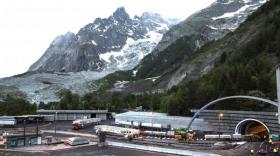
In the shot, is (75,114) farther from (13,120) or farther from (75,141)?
(75,141)

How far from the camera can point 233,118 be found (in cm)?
9456

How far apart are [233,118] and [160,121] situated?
23.5m

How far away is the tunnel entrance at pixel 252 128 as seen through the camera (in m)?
90.0

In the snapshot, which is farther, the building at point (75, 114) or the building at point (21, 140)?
the building at point (75, 114)

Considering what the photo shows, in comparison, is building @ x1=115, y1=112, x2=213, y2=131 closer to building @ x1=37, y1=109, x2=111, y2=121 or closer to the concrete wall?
the concrete wall

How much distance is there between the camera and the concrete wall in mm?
86000

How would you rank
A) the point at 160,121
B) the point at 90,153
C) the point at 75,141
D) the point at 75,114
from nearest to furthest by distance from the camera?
the point at 90,153 < the point at 75,141 < the point at 160,121 < the point at 75,114

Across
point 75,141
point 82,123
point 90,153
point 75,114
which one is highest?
point 75,114

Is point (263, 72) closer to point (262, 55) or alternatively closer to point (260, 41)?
point (262, 55)

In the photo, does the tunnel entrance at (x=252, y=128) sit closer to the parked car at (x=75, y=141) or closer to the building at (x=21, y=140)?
the parked car at (x=75, y=141)

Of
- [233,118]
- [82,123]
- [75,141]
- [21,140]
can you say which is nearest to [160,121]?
[82,123]

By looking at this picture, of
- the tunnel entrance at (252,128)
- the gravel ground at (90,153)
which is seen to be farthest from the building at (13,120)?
the tunnel entrance at (252,128)

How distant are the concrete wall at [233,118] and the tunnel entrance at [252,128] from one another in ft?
3.59

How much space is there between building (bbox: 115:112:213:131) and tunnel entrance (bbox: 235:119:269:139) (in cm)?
926
